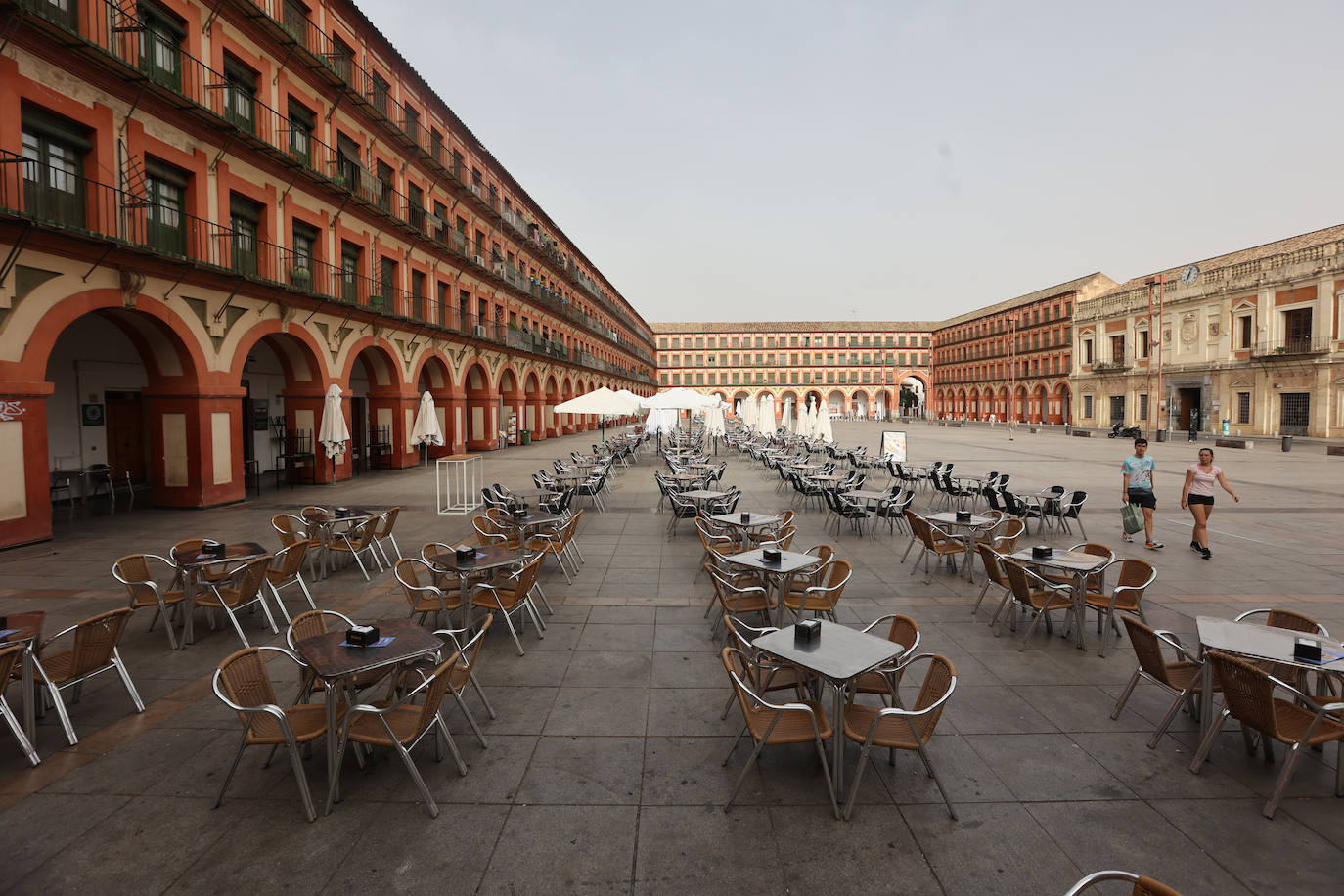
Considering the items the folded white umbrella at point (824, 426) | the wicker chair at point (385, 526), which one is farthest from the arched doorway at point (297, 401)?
the folded white umbrella at point (824, 426)

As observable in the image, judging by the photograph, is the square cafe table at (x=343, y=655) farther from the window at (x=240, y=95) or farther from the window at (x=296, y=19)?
the window at (x=296, y=19)

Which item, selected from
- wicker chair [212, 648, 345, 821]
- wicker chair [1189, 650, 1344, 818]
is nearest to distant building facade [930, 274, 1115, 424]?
wicker chair [1189, 650, 1344, 818]

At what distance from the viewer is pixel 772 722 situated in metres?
3.62

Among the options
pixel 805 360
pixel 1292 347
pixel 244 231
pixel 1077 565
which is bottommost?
→ pixel 1077 565

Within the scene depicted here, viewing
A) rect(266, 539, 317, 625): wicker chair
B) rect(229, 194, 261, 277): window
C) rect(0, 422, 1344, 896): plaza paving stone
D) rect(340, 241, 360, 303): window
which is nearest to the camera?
rect(0, 422, 1344, 896): plaza paving stone

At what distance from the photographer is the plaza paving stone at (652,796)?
298 centimetres

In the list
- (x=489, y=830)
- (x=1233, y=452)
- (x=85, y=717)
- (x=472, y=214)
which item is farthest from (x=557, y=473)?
(x=1233, y=452)

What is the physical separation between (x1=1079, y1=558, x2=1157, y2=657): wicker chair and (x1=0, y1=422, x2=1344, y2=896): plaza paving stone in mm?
208

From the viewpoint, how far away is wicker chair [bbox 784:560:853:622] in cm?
559

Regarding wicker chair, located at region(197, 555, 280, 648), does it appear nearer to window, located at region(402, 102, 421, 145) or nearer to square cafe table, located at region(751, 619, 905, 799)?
square cafe table, located at region(751, 619, 905, 799)

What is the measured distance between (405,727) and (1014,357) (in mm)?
67713

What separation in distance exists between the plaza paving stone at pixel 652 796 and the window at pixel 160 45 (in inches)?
416

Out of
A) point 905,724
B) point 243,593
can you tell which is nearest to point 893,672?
point 905,724

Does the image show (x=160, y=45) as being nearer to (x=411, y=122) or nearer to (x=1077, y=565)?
(x=411, y=122)
